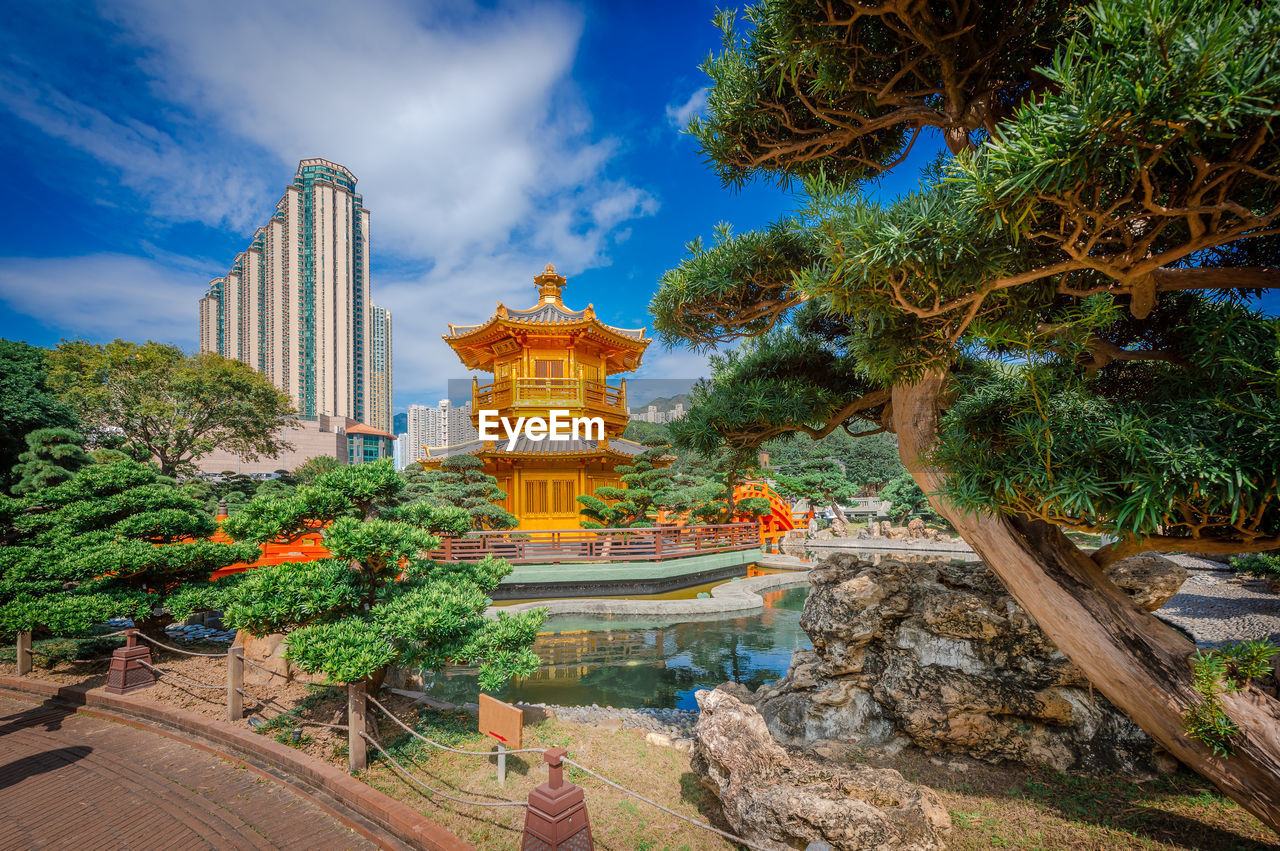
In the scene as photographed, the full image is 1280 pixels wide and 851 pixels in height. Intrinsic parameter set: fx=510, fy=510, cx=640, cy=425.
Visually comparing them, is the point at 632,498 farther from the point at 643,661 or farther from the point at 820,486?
the point at 820,486

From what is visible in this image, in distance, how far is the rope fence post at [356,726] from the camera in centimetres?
373

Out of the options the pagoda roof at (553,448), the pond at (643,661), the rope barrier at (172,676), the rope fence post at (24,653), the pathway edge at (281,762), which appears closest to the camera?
the pathway edge at (281,762)

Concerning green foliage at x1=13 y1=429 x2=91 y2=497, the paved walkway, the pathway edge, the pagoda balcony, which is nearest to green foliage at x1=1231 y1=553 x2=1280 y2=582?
the pathway edge

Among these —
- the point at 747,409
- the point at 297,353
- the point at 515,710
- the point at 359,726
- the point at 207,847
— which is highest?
the point at 297,353

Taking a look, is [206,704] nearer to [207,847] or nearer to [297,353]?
[207,847]

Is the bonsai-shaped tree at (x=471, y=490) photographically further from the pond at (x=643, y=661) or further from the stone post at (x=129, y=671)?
the stone post at (x=129, y=671)

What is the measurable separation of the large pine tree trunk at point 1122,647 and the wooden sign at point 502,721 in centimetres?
301

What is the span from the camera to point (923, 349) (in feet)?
8.73

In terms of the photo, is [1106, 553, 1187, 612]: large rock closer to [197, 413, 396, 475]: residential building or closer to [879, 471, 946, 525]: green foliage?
[879, 471, 946, 525]: green foliage

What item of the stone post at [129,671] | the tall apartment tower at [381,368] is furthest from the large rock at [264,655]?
the tall apartment tower at [381,368]

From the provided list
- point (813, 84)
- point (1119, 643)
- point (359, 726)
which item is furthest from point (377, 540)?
point (1119, 643)

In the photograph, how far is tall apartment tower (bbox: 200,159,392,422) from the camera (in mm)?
59031

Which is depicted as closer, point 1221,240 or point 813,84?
point 1221,240

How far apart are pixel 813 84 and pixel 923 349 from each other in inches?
66.5
